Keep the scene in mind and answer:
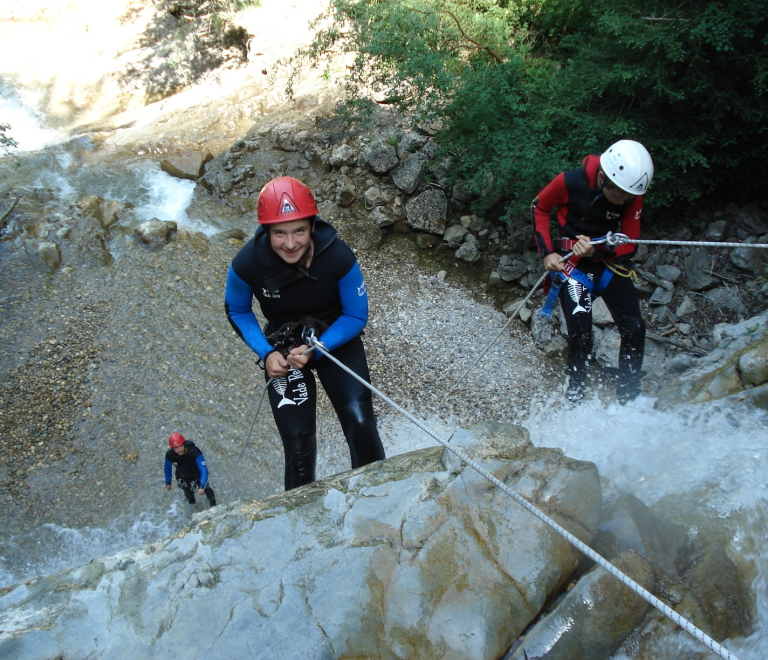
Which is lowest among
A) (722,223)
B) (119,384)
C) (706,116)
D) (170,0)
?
(119,384)

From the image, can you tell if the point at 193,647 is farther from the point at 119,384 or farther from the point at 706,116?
the point at 706,116

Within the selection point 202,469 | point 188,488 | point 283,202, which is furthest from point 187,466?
point 283,202

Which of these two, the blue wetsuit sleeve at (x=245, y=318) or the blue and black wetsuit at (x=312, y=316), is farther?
the blue wetsuit sleeve at (x=245, y=318)

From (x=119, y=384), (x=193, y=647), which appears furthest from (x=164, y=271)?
(x=193, y=647)

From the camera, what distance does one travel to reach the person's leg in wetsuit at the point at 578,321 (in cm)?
431

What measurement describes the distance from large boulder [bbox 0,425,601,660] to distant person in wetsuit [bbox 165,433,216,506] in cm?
228

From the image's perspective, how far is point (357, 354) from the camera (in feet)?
11.6

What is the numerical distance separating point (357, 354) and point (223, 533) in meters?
1.46

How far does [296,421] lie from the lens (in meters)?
3.39

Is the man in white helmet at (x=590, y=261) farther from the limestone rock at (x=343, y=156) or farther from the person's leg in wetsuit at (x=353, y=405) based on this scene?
the limestone rock at (x=343, y=156)

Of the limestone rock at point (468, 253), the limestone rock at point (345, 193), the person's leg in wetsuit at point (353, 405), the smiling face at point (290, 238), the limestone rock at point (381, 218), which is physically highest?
the smiling face at point (290, 238)

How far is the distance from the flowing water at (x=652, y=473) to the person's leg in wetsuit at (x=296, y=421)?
1839 mm

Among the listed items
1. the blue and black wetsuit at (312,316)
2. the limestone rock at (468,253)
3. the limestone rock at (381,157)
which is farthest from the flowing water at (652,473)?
the limestone rock at (381,157)

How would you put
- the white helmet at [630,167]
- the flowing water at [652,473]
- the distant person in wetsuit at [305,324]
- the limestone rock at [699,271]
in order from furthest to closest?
the limestone rock at [699,271] → the white helmet at [630,167] → the distant person in wetsuit at [305,324] → the flowing water at [652,473]
